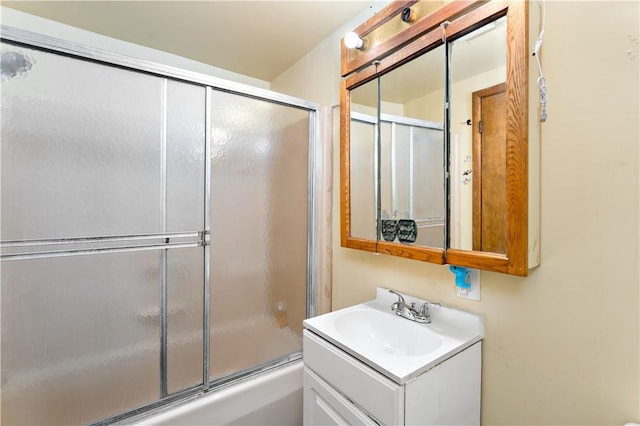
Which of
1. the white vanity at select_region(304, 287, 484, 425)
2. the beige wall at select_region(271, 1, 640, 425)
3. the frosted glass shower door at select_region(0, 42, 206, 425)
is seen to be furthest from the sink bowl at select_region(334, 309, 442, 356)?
the frosted glass shower door at select_region(0, 42, 206, 425)

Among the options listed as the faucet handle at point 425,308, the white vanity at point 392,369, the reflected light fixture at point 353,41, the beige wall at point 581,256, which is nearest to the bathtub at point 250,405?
the white vanity at point 392,369

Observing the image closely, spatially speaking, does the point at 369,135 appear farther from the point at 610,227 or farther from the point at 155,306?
the point at 155,306

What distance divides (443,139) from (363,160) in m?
0.48

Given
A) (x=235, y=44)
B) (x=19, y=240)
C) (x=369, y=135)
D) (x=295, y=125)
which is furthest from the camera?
(x=235, y=44)

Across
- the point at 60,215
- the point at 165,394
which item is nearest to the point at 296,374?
the point at 165,394

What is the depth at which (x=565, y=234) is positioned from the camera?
0.88m

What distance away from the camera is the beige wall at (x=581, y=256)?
0.77 meters

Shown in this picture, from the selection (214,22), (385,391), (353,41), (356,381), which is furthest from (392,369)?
(214,22)

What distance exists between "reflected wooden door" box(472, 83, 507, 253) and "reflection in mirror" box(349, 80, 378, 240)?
0.51m

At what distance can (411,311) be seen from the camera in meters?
1.27

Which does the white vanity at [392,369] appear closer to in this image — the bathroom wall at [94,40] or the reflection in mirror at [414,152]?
the reflection in mirror at [414,152]

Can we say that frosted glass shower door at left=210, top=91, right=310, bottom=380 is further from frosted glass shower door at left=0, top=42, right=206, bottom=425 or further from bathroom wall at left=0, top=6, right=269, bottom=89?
bathroom wall at left=0, top=6, right=269, bottom=89

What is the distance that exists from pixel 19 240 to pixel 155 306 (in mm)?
555

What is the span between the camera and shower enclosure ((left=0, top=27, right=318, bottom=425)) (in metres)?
1.08
